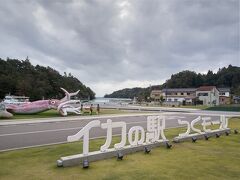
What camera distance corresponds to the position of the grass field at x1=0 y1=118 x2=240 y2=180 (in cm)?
619

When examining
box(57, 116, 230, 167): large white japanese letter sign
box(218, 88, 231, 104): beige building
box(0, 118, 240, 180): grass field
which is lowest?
box(0, 118, 240, 180): grass field

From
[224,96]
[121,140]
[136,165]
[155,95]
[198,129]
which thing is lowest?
[136,165]

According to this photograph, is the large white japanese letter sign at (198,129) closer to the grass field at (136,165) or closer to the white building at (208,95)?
the grass field at (136,165)

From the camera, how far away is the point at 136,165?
282 inches

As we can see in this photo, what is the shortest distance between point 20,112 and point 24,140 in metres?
15.7

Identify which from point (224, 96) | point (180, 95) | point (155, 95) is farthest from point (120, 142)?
point (155, 95)

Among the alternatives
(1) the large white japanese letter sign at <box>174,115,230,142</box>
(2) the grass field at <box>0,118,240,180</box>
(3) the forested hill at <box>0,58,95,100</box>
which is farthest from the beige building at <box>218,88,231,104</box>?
(2) the grass field at <box>0,118,240,180</box>

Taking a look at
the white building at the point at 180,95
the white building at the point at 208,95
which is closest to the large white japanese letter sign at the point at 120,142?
the white building at the point at 208,95

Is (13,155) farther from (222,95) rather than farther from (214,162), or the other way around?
(222,95)

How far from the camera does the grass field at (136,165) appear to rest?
20.3 feet

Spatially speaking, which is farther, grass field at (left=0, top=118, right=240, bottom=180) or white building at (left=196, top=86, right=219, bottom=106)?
white building at (left=196, top=86, right=219, bottom=106)

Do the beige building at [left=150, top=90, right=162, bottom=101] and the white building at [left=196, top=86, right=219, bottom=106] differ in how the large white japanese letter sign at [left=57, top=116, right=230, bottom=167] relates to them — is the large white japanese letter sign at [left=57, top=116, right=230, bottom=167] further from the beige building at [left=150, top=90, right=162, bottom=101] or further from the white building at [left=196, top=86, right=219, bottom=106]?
the beige building at [left=150, top=90, right=162, bottom=101]

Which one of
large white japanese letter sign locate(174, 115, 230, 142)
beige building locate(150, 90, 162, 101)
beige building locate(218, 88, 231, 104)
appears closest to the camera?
large white japanese letter sign locate(174, 115, 230, 142)

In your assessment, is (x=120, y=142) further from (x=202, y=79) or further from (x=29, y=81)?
(x=202, y=79)
